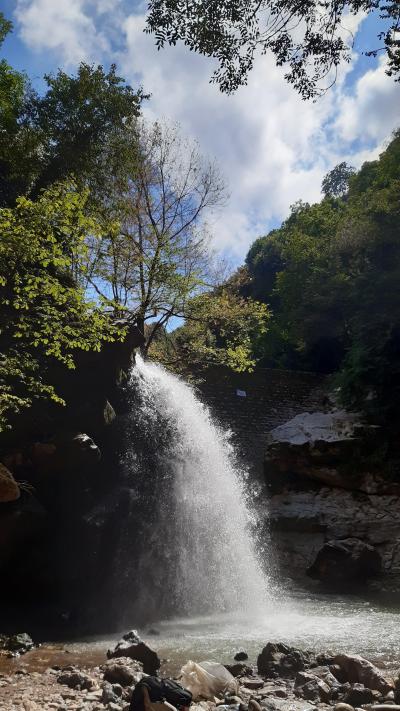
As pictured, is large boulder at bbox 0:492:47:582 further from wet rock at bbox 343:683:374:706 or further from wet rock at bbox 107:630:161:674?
wet rock at bbox 343:683:374:706

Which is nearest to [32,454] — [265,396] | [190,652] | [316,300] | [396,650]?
[190,652]

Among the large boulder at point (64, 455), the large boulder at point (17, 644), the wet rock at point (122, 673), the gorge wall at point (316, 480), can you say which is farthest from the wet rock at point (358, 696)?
the gorge wall at point (316, 480)

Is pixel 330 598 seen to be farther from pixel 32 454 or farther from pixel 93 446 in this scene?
pixel 32 454

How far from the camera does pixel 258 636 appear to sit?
255 inches

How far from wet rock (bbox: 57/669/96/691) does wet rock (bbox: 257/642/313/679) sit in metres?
1.67

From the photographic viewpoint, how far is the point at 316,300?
856 inches

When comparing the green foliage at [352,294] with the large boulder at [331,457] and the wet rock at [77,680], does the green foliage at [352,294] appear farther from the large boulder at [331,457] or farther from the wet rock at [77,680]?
the wet rock at [77,680]

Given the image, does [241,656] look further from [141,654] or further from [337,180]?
[337,180]

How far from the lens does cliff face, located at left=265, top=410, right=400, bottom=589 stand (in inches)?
446

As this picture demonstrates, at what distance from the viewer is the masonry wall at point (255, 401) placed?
1755 centimetres

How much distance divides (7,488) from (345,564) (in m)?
7.86

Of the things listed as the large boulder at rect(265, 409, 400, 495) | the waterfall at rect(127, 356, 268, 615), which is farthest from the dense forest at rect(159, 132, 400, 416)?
the waterfall at rect(127, 356, 268, 615)

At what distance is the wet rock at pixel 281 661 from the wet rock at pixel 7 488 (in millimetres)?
4777

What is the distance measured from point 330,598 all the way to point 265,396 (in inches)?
403
